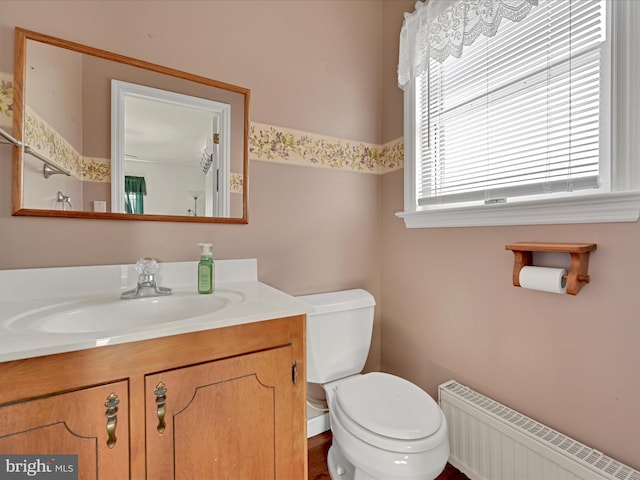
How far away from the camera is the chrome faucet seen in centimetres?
103

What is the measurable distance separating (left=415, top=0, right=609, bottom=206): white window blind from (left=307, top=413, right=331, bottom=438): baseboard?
1.21 m

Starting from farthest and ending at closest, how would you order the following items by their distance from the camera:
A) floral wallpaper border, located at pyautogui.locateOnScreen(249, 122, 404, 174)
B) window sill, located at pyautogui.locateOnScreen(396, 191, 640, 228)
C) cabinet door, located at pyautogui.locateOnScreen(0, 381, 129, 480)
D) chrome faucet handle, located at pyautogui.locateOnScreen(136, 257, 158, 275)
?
1. floral wallpaper border, located at pyautogui.locateOnScreen(249, 122, 404, 174)
2. chrome faucet handle, located at pyautogui.locateOnScreen(136, 257, 158, 275)
3. window sill, located at pyautogui.locateOnScreen(396, 191, 640, 228)
4. cabinet door, located at pyautogui.locateOnScreen(0, 381, 129, 480)

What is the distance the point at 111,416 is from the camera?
66 centimetres

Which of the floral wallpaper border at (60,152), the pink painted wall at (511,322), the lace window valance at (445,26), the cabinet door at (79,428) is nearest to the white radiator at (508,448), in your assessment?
the pink painted wall at (511,322)

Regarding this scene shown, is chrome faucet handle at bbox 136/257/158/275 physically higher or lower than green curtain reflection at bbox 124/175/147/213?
lower

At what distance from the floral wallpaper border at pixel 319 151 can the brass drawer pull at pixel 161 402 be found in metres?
0.96

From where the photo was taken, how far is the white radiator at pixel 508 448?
0.86 meters

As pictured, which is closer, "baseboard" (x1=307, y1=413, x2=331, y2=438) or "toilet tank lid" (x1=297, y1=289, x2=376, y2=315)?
"toilet tank lid" (x1=297, y1=289, x2=376, y2=315)

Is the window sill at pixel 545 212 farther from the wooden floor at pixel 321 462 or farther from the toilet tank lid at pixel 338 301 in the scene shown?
the wooden floor at pixel 321 462

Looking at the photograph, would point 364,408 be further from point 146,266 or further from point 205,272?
point 146,266

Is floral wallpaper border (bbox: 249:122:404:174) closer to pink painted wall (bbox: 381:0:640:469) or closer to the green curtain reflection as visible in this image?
pink painted wall (bbox: 381:0:640:469)

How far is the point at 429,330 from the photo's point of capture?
1.45 metres

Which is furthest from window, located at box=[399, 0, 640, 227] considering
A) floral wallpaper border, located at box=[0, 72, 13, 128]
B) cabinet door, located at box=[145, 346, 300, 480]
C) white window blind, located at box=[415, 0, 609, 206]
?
floral wallpaper border, located at box=[0, 72, 13, 128]

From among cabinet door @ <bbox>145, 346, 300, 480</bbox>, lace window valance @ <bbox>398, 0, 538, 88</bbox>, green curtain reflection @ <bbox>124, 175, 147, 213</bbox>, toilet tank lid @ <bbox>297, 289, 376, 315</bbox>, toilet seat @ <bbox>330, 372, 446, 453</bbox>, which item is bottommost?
toilet seat @ <bbox>330, 372, 446, 453</bbox>
